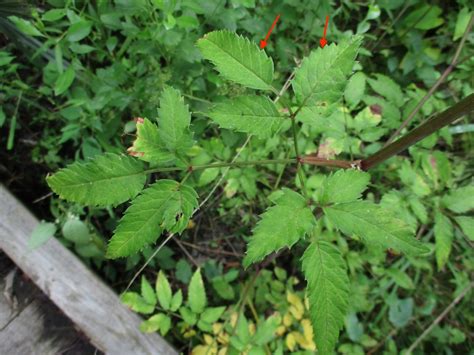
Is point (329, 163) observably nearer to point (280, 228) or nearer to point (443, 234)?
point (280, 228)

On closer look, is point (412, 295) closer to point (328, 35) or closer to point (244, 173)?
point (244, 173)

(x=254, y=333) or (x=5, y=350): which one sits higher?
(x=254, y=333)

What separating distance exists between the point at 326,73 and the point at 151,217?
522 millimetres

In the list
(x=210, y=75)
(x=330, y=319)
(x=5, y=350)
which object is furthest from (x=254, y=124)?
(x=5, y=350)

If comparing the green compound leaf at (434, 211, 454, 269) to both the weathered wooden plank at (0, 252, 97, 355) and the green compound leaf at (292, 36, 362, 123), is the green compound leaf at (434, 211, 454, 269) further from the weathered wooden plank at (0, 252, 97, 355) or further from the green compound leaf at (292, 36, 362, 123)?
the weathered wooden plank at (0, 252, 97, 355)

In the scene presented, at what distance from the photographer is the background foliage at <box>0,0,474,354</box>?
1434 mm

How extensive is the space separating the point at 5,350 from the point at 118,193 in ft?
3.46

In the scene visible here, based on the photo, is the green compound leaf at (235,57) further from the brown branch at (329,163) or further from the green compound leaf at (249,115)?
the brown branch at (329,163)

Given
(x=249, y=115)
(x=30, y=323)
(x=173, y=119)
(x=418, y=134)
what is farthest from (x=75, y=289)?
(x=418, y=134)

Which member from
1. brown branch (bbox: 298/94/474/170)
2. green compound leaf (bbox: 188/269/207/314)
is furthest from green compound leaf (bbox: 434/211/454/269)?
green compound leaf (bbox: 188/269/207/314)

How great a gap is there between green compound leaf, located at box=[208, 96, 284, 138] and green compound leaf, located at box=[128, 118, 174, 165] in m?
0.14

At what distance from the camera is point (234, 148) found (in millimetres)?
1766

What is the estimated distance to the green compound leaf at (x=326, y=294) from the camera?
0.81m

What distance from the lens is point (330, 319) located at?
2.68 feet
